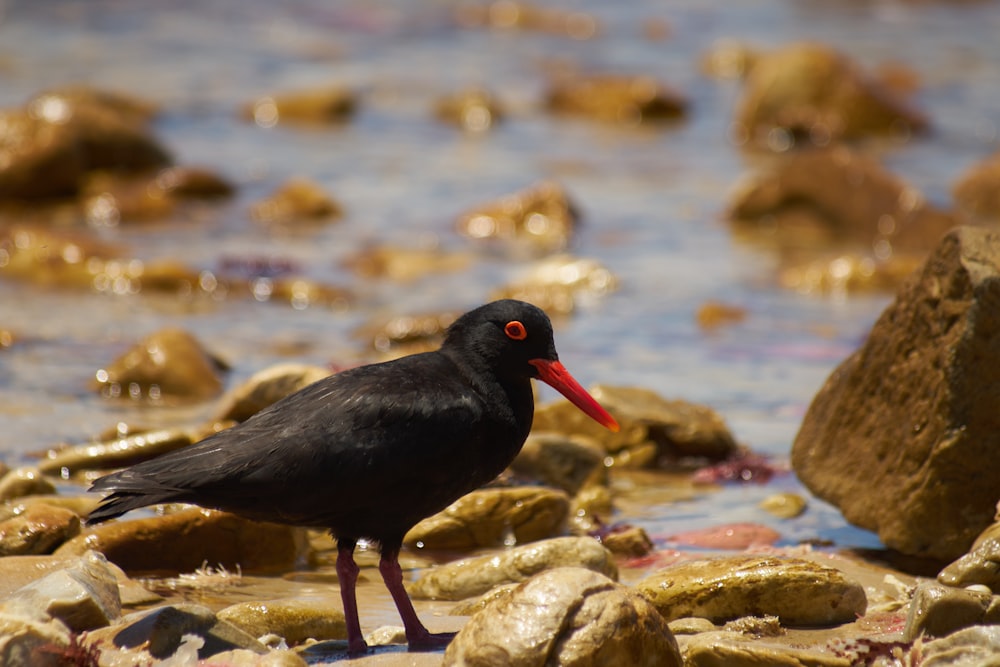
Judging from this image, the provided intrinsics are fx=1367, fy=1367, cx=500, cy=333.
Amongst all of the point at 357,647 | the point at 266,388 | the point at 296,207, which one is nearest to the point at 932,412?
the point at 357,647

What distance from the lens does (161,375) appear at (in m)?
7.99

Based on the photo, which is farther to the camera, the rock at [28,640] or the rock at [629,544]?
the rock at [629,544]

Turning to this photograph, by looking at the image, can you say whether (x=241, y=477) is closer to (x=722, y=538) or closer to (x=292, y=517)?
(x=292, y=517)

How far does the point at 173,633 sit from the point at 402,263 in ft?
24.3

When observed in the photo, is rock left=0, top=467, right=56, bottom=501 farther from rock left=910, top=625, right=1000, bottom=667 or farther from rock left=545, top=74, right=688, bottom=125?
rock left=545, top=74, right=688, bottom=125

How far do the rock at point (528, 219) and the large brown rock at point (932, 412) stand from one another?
669cm

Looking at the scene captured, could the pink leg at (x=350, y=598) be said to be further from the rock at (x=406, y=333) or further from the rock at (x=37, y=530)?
the rock at (x=406, y=333)

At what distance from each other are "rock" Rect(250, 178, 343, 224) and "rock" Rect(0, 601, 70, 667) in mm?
9051

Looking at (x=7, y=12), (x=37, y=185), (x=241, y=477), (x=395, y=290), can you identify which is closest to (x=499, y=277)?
(x=395, y=290)

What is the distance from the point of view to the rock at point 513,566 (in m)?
5.18

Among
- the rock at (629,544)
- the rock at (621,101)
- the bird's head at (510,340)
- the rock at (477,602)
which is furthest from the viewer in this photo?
the rock at (621,101)

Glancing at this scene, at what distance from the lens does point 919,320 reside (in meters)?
5.56

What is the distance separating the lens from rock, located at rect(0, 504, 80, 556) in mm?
5266

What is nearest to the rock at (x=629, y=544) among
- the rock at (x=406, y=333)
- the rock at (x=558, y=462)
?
the rock at (x=558, y=462)
